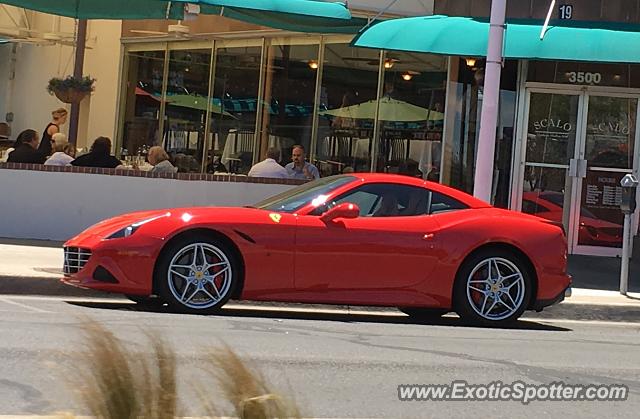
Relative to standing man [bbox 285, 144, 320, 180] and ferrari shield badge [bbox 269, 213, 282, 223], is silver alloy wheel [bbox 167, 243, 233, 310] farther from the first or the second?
standing man [bbox 285, 144, 320, 180]

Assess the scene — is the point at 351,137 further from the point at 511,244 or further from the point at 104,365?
the point at 104,365

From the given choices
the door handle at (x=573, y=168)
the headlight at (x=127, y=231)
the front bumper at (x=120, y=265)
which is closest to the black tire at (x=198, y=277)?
the front bumper at (x=120, y=265)

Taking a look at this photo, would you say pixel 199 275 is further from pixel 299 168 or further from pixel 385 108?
pixel 385 108

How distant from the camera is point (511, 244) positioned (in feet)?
31.2

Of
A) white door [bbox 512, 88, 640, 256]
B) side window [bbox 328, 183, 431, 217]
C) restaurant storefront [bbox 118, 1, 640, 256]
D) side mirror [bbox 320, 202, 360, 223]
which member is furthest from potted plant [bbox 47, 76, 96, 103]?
side mirror [bbox 320, 202, 360, 223]

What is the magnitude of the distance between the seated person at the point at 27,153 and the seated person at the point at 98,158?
1.63ft

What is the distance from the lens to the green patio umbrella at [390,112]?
17.1 m

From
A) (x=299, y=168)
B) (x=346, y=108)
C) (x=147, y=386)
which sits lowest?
(x=147, y=386)

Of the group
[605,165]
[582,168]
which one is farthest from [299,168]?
[605,165]

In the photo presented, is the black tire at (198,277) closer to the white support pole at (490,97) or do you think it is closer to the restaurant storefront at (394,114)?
the white support pole at (490,97)

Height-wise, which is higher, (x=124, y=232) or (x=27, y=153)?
(x=27, y=153)

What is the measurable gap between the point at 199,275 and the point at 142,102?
13.0 metres

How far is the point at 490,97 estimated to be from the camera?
1219 centimetres

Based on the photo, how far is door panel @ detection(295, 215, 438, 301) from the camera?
910 cm
